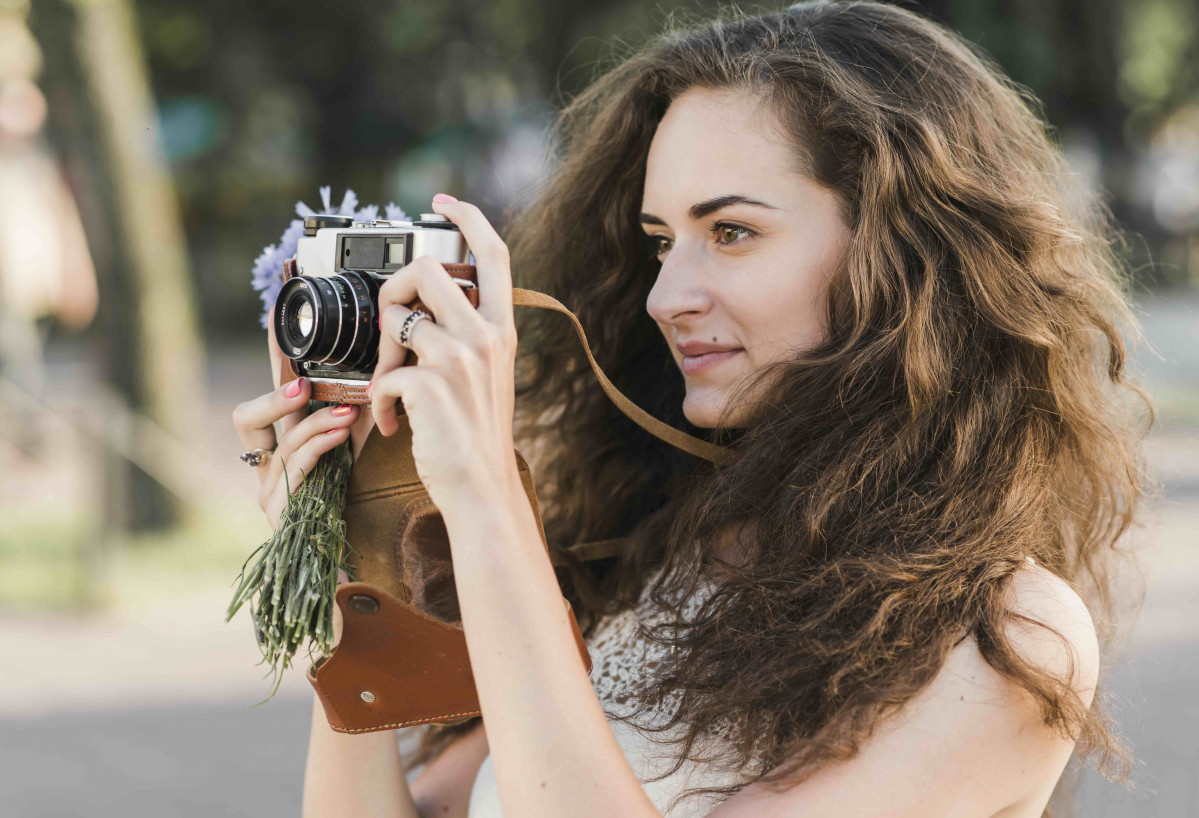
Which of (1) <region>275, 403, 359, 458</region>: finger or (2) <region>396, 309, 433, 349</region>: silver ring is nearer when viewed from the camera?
(2) <region>396, 309, 433, 349</region>: silver ring

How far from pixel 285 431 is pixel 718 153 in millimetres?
859

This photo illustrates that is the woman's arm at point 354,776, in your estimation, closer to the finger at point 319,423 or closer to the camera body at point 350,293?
the finger at point 319,423

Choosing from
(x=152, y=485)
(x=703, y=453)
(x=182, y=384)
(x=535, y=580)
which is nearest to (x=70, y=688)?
(x=152, y=485)

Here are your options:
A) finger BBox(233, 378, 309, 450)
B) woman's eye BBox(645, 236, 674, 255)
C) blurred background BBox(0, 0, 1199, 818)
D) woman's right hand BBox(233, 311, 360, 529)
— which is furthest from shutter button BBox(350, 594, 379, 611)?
blurred background BBox(0, 0, 1199, 818)

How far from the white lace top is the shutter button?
0.44 m

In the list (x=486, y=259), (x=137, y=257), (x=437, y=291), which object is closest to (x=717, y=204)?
(x=486, y=259)

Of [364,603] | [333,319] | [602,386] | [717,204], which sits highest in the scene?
[717,204]

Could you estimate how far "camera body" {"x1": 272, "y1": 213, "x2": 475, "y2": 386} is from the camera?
4.83 ft

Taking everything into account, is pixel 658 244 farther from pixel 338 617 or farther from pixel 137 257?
pixel 137 257

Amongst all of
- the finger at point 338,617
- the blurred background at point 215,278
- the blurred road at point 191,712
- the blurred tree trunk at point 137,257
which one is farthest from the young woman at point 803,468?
the blurred tree trunk at point 137,257

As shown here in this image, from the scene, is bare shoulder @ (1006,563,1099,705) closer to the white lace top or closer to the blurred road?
the white lace top

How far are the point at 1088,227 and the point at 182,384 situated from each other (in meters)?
5.76

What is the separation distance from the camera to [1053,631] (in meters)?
1.44

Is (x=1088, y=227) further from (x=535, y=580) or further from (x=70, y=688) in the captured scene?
(x=70, y=688)
